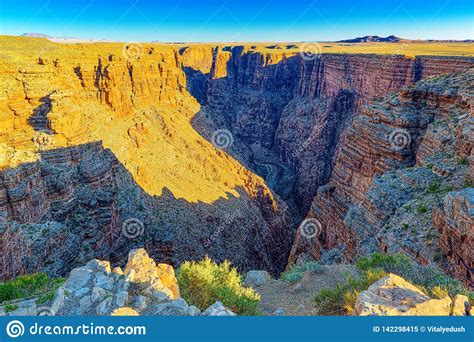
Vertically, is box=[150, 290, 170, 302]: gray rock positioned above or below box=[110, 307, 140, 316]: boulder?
below

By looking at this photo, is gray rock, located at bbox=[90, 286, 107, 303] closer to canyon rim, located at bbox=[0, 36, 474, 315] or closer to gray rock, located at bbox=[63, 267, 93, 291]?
canyon rim, located at bbox=[0, 36, 474, 315]

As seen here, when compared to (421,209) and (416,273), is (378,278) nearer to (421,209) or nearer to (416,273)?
(416,273)

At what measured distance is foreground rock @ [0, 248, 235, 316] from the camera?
7.72 metres

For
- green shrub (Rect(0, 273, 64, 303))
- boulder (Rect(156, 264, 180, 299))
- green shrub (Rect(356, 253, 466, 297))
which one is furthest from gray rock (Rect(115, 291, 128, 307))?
green shrub (Rect(356, 253, 466, 297))

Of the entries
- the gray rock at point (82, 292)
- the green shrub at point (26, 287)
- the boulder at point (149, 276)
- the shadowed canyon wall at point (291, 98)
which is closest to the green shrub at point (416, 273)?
the boulder at point (149, 276)

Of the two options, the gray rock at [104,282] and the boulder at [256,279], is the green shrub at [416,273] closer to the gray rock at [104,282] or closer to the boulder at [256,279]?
the boulder at [256,279]

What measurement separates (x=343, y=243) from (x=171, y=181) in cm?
2402

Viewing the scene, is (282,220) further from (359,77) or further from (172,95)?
(359,77)

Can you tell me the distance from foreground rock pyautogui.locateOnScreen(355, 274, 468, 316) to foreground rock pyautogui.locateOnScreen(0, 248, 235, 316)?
2851 mm

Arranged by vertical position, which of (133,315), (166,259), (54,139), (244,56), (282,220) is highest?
(244,56)

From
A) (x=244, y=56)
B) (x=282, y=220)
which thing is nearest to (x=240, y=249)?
(x=282, y=220)

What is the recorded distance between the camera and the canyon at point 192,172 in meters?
18.9

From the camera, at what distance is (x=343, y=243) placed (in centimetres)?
2495

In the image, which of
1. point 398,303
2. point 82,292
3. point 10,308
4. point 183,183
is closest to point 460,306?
point 398,303
